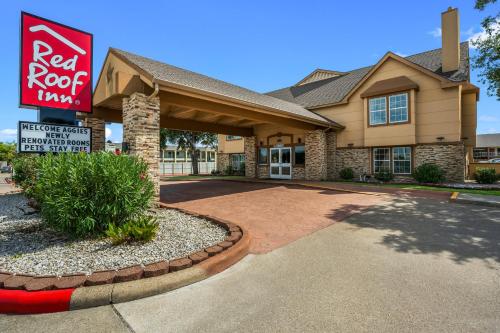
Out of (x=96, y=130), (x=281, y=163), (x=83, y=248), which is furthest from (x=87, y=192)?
(x=281, y=163)

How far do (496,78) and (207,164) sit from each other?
114 ft

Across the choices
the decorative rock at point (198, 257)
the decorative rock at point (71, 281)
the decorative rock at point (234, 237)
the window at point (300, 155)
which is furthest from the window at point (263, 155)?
the decorative rock at point (71, 281)

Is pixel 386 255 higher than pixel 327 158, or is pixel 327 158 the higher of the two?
pixel 327 158

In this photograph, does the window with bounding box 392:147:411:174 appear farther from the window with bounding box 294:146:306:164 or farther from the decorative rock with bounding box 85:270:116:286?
the decorative rock with bounding box 85:270:116:286

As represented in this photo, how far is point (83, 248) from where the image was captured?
4480 millimetres

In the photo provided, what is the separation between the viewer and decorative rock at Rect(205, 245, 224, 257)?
4.22 meters

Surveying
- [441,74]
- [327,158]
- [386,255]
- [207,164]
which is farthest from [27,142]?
[207,164]

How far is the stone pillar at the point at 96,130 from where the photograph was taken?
11208 millimetres

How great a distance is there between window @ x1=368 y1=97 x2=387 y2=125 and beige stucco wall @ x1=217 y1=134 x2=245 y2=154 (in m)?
12.2

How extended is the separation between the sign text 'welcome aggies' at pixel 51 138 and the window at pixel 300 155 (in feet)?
45.9

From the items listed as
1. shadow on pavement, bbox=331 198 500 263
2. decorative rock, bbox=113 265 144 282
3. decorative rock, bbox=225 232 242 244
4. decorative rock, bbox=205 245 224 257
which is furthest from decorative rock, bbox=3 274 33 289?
shadow on pavement, bbox=331 198 500 263

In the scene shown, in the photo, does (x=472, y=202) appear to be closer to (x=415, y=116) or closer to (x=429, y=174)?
(x=429, y=174)

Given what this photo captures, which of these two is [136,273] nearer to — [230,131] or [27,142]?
[27,142]

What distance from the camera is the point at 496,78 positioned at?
14.0 m
